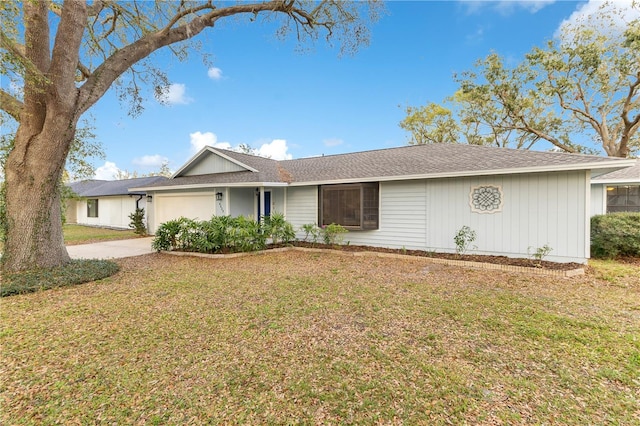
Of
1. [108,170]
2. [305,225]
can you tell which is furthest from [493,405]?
[108,170]

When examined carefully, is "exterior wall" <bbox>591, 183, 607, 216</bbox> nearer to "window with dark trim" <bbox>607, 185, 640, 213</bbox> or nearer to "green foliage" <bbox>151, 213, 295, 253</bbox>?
"window with dark trim" <bbox>607, 185, 640, 213</bbox>

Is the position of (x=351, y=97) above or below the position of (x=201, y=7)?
above

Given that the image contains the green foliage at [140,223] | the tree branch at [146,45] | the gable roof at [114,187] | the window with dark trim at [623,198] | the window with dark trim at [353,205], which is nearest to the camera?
the tree branch at [146,45]

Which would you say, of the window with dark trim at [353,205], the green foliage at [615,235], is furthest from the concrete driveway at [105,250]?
the green foliage at [615,235]

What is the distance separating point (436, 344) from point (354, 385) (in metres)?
A: 1.28

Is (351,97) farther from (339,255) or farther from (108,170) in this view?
(108,170)

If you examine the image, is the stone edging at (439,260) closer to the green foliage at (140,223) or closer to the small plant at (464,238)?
the small plant at (464,238)

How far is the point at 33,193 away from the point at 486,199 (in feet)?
35.4

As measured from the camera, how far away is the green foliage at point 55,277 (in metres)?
5.07

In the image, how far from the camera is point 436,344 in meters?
3.23

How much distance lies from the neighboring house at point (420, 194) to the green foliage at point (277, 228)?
116cm

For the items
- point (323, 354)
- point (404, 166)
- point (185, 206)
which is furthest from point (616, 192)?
point (185, 206)

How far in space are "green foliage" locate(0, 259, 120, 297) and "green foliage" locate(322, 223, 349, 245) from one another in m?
5.98

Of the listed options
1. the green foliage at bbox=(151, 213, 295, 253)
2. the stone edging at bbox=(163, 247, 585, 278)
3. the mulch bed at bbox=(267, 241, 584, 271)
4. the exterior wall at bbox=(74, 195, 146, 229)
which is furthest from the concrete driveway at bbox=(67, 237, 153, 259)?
the exterior wall at bbox=(74, 195, 146, 229)
